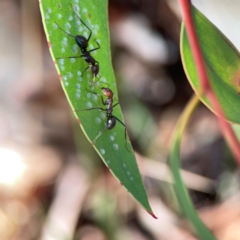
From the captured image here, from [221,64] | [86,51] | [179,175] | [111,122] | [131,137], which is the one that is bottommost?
[131,137]

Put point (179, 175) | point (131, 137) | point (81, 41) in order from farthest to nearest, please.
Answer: point (131, 137)
point (179, 175)
point (81, 41)

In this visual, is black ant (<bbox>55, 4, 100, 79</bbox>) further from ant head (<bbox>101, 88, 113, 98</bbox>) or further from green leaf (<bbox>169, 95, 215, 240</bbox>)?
green leaf (<bbox>169, 95, 215, 240</bbox>)

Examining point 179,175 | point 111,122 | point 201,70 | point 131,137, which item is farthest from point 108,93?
point 131,137

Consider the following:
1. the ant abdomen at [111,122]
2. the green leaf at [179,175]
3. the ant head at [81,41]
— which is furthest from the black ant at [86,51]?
the green leaf at [179,175]

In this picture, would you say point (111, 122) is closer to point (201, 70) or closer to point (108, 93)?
point (108, 93)

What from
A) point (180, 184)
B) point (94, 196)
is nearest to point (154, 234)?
point (94, 196)

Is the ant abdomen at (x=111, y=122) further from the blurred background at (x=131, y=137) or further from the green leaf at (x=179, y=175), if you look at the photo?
the blurred background at (x=131, y=137)

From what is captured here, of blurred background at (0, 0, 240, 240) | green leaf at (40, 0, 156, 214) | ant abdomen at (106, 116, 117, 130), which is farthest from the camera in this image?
blurred background at (0, 0, 240, 240)

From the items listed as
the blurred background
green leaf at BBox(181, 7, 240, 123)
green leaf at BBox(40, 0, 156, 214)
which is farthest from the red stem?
the blurred background
